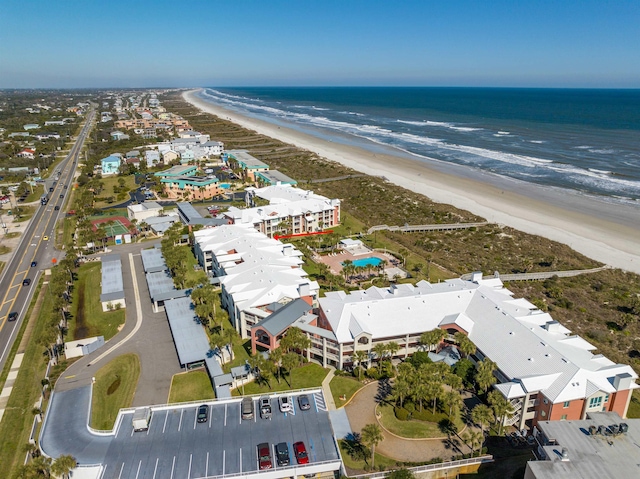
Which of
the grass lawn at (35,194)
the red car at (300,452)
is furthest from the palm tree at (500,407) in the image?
the grass lawn at (35,194)

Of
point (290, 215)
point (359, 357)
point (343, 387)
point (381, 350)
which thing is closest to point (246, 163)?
point (290, 215)

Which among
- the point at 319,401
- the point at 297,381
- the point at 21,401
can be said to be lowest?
the point at 21,401

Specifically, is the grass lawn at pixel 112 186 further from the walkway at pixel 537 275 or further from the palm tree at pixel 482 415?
the palm tree at pixel 482 415

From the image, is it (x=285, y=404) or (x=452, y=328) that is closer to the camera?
(x=285, y=404)

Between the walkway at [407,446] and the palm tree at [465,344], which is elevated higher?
the palm tree at [465,344]

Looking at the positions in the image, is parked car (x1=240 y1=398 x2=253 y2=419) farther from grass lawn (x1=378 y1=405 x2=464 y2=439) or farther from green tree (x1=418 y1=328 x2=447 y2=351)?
green tree (x1=418 y1=328 x2=447 y2=351)

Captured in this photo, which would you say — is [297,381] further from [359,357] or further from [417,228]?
[417,228]

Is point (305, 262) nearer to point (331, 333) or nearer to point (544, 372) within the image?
point (331, 333)
